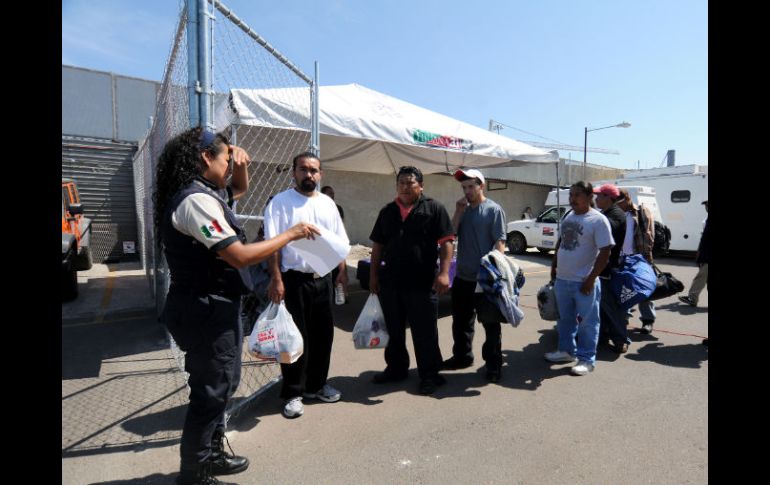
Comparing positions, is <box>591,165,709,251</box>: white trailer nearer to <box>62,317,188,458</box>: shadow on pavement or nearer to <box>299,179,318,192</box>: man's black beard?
<box>299,179,318,192</box>: man's black beard

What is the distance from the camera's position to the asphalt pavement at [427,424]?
2537 mm

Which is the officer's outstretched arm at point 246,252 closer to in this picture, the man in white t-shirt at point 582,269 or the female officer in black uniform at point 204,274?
the female officer in black uniform at point 204,274

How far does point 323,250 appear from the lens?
10.0ft

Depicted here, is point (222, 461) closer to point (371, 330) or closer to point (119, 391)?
point (371, 330)

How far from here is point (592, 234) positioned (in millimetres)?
4031

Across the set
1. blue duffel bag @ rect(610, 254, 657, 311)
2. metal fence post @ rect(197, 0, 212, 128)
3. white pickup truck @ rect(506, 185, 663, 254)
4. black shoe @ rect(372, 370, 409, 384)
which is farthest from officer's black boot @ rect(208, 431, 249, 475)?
white pickup truck @ rect(506, 185, 663, 254)

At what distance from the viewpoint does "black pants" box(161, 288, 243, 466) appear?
2078mm

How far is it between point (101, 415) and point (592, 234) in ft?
14.3

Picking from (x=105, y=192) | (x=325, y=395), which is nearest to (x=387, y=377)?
(x=325, y=395)

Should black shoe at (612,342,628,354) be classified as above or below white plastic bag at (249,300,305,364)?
below

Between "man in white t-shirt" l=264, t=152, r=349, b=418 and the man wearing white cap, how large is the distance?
1334mm

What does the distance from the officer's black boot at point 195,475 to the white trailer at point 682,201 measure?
1535cm
